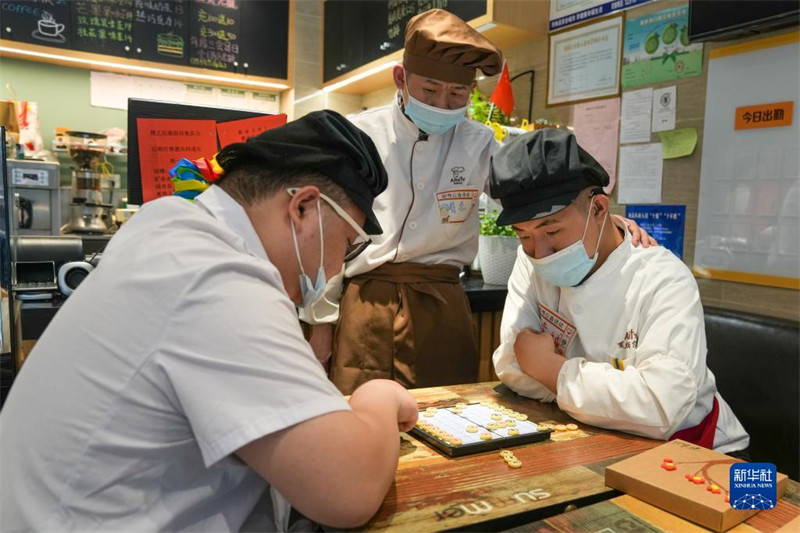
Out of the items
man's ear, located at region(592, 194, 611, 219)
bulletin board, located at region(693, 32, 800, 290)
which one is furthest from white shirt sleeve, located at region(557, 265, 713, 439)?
bulletin board, located at region(693, 32, 800, 290)

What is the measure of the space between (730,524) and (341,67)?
448cm

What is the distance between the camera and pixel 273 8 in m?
4.89

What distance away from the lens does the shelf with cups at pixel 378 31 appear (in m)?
2.96

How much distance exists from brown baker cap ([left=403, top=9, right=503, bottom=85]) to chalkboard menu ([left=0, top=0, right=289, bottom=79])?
11.0 ft

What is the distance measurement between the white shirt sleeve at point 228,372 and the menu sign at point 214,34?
4.44 metres

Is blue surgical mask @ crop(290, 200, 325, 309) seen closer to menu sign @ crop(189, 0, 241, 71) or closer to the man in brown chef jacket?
the man in brown chef jacket

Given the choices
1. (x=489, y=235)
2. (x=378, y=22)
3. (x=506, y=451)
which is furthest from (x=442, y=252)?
(x=378, y=22)

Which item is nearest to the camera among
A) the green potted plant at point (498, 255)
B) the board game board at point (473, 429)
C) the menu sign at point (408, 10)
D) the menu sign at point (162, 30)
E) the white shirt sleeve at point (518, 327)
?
the board game board at point (473, 429)

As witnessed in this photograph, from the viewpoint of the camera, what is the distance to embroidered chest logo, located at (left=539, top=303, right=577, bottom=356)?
5.04ft

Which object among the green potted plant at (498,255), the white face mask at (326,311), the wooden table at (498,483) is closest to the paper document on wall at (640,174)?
the green potted plant at (498,255)

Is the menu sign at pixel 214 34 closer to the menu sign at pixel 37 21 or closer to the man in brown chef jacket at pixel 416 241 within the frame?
the menu sign at pixel 37 21

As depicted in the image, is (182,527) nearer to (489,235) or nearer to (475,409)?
(475,409)

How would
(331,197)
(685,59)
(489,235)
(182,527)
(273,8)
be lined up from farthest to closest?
(273,8) → (489,235) → (685,59) → (331,197) → (182,527)

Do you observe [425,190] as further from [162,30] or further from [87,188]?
[162,30]
